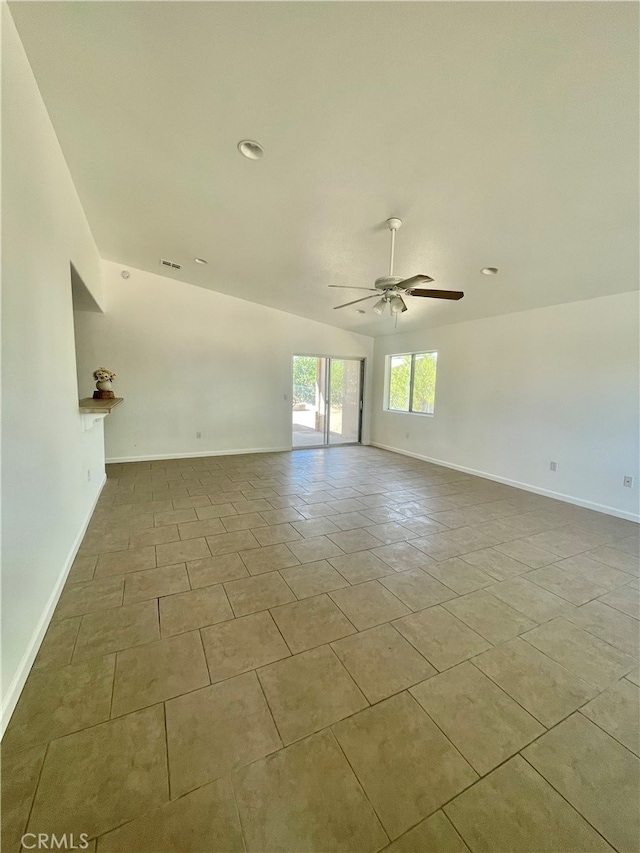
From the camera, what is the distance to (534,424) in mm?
4645

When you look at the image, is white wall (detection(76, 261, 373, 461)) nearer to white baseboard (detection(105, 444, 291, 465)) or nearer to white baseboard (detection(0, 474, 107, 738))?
white baseboard (detection(105, 444, 291, 465))

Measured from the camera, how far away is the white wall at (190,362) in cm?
545

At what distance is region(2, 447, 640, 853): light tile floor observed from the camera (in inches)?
44.2

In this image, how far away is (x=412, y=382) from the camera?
686cm

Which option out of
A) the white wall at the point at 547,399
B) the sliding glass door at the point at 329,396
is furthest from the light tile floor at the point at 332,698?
the sliding glass door at the point at 329,396

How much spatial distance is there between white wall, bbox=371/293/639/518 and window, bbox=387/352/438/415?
0.29 metres

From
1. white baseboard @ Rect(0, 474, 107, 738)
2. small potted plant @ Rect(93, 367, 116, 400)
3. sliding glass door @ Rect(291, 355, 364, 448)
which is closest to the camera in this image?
white baseboard @ Rect(0, 474, 107, 738)

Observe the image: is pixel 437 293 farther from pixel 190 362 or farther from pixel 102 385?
pixel 190 362

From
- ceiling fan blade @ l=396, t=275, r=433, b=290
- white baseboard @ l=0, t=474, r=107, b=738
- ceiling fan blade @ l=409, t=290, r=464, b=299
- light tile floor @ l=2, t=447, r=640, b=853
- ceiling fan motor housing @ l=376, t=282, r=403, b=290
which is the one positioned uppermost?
ceiling fan motor housing @ l=376, t=282, r=403, b=290

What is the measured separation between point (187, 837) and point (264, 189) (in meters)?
3.64

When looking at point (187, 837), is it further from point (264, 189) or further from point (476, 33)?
point (264, 189)

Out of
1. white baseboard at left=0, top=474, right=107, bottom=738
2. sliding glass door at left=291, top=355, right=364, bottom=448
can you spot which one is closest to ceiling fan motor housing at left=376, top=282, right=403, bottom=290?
white baseboard at left=0, top=474, right=107, bottom=738

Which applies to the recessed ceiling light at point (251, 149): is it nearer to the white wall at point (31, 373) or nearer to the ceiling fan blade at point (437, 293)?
the white wall at point (31, 373)

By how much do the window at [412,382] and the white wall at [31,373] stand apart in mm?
5464
